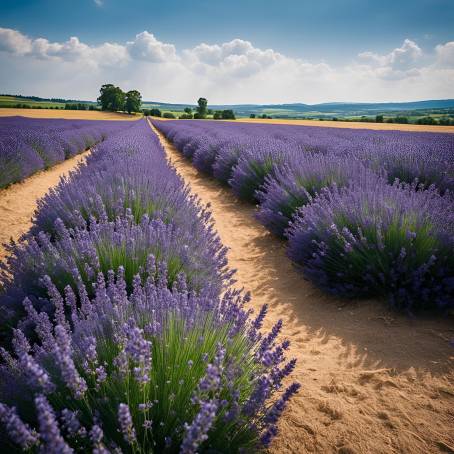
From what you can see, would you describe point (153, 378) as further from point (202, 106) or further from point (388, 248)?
point (202, 106)

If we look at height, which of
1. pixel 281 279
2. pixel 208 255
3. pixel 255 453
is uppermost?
pixel 208 255

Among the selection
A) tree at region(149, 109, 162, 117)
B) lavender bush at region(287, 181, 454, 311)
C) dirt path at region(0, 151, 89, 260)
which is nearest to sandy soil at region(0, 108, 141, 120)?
dirt path at region(0, 151, 89, 260)

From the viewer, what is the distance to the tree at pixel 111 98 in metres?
73.9

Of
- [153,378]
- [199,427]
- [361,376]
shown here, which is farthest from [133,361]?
[361,376]

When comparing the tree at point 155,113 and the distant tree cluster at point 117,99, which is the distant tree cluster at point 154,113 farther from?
the distant tree cluster at point 117,99

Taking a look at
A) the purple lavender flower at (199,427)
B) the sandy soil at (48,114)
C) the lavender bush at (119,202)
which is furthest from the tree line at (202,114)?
the purple lavender flower at (199,427)

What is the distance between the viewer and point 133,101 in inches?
2918

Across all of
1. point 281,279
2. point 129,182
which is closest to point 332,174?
point 281,279

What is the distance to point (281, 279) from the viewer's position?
3572 millimetres

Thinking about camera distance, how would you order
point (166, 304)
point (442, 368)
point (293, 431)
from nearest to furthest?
point (166, 304)
point (293, 431)
point (442, 368)

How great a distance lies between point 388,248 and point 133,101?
262 feet

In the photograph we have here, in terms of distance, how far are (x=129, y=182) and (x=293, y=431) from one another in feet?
9.01

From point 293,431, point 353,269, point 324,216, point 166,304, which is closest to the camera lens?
point 166,304

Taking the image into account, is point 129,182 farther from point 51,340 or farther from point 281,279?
point 51,340
